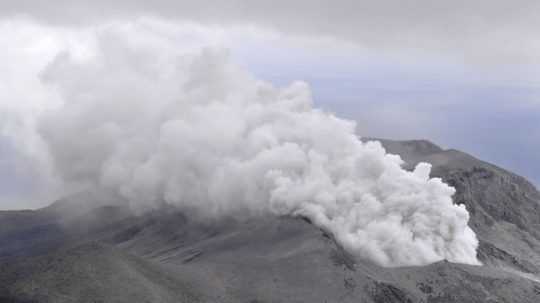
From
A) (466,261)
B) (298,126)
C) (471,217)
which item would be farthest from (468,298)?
(298,126)

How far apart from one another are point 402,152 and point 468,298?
89930 millimetres

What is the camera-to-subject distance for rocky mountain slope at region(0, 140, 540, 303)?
82.7m

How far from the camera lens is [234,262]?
9988cm

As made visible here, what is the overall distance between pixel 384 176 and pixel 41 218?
74.1m

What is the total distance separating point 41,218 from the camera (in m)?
149

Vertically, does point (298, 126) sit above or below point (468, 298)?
above

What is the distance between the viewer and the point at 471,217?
138500mm

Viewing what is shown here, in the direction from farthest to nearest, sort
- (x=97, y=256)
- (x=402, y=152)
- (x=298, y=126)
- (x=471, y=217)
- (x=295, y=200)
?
(x=402, y=152)
(x=298, y=126)
(x=471, y=217)
(x=295, y=200)
(x=97, y=256)

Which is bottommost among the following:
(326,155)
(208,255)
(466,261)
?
(466,261)

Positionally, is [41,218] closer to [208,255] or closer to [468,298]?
[208,255]

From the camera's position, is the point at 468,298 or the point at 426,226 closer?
the point at 468,298

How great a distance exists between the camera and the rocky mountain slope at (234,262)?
8269cm

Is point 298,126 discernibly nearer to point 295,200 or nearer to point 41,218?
point 295,200

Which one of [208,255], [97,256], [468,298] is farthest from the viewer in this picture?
[208,255]
